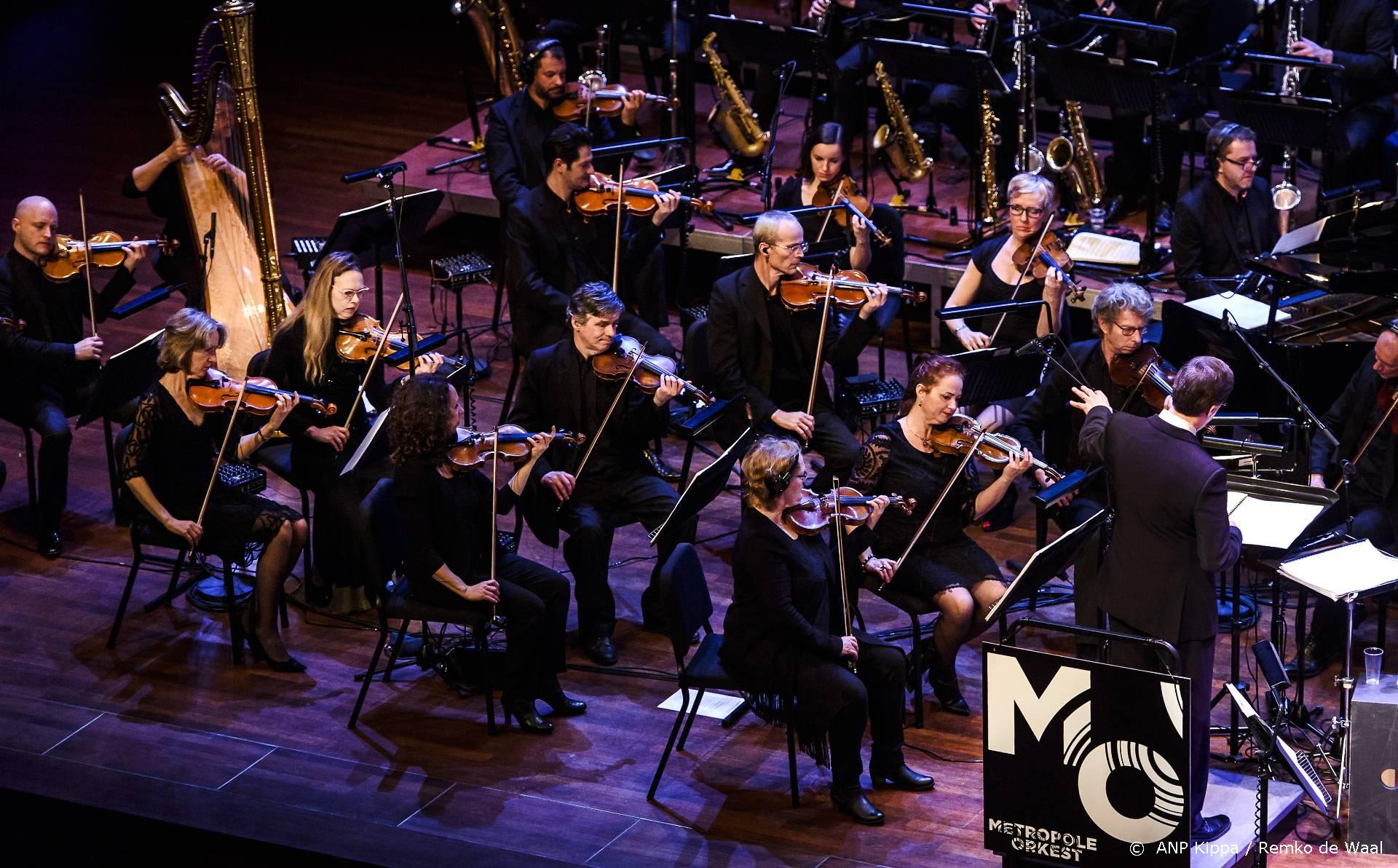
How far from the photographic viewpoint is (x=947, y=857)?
5.16 metres

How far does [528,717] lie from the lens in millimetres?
5852

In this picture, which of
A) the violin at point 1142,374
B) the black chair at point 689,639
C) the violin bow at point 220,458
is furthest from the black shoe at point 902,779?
the violin bow at point 220,458

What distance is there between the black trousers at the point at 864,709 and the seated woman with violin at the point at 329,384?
6.66 ft

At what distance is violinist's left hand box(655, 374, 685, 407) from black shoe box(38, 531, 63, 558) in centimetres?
252

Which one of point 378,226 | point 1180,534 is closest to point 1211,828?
point 1180,534

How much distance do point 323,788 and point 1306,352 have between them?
4.25 m

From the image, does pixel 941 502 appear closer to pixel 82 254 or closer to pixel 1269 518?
pixel 1269 518

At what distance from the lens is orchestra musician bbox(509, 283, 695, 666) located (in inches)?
247

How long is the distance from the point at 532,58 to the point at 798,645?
3791 mm

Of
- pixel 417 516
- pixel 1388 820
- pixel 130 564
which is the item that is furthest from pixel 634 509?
pixel 1388 820

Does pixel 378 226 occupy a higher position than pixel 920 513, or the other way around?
pixel 378 226

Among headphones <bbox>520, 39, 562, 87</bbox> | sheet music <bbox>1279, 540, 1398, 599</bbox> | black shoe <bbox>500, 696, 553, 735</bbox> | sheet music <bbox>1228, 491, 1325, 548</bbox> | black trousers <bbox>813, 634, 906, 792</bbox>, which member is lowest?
black shoe <bbox>500, 696, 553, 735</bbox>

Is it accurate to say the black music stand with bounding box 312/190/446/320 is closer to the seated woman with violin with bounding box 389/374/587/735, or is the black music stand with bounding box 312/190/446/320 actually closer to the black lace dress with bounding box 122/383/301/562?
the black lace dress with bounding box 122/383/301/562

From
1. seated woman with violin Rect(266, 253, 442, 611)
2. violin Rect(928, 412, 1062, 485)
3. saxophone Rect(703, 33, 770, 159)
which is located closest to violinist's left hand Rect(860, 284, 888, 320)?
violin Rect(928, 412, 1062, 485)
